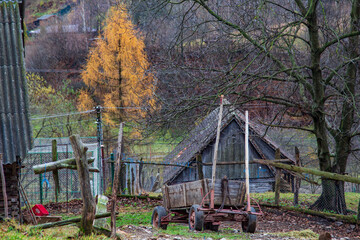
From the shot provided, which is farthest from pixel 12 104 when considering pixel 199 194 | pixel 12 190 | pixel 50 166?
pixel 199 194

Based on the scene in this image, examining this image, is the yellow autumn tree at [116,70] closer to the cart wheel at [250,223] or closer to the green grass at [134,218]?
the green grass at [134,218]

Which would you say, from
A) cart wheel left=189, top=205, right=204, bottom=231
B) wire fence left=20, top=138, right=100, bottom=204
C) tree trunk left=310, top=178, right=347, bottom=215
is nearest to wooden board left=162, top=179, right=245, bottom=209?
cart wheel left=189, top=205, right=204, bottom=231

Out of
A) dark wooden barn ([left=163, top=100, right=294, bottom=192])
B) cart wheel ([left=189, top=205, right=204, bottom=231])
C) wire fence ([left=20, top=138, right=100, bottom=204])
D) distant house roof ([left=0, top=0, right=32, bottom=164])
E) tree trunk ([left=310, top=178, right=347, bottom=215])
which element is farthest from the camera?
dark wooden barn ([left=163, top=100, right=294, bottom=192])

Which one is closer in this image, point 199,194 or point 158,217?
point 199,194

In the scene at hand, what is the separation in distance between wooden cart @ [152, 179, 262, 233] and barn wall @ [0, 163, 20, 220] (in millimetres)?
3495

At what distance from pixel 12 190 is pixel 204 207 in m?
4.83

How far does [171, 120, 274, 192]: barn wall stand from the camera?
22.0 m

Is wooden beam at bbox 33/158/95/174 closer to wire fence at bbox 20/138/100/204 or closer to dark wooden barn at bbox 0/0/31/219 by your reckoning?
dark wooden barn at bbox 0/0/31/219

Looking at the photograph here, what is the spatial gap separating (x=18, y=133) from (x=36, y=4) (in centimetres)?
6123

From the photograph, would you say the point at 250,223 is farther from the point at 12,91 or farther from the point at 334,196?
the point at 12,91

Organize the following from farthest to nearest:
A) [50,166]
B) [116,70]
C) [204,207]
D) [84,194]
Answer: [116,70] → [204,207] → [50,166] → [84,194]

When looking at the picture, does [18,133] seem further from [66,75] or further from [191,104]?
[66,75]

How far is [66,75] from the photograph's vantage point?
4366 centimetres

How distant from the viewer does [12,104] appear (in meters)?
9.51
